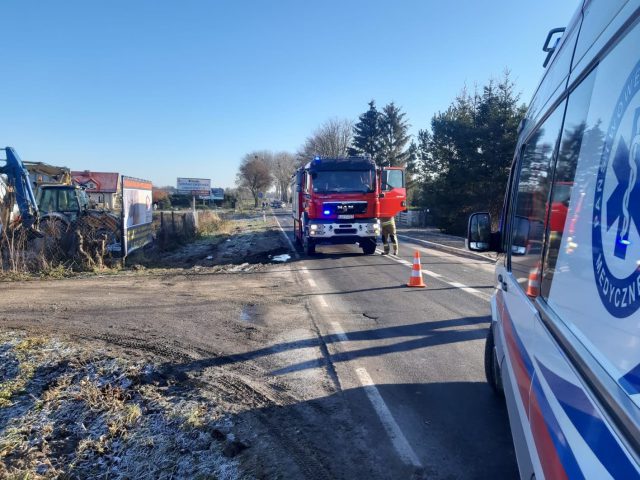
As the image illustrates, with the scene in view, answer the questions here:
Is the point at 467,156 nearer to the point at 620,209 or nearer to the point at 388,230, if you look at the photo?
the point at 388,230

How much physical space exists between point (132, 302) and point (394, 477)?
6.70 meters

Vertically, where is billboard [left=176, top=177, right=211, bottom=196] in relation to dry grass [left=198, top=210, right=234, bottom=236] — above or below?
above

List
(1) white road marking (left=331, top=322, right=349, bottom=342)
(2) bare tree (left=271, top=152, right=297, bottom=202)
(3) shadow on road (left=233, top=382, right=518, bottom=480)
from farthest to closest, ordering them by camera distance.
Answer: (2) bare tree (left=271, top=152, right=297, bottom=202) < (1) white road marking (left=331, top=322, right=349, bottom=342) < (3) shadow on road (left=233, top=382, right=518, bottom=480)

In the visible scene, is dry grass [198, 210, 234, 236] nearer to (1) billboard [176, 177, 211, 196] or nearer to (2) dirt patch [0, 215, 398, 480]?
(2) dirt patch [0, 215, 398, 480]

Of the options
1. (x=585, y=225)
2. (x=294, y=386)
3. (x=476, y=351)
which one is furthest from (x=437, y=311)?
(x=585, y=225)

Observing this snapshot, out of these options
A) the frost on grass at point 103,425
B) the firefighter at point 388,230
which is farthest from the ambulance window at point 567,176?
the firefighter at point 388,230

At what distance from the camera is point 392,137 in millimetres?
57188

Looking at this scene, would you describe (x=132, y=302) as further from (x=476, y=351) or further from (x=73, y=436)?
(x=476, y=351)

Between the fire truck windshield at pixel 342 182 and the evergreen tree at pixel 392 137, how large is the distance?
4182cm

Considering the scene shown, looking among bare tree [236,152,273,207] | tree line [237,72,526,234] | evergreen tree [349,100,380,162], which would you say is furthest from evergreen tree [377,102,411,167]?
bare tree [236,152,273,207]

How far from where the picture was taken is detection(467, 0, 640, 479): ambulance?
1.18 meters

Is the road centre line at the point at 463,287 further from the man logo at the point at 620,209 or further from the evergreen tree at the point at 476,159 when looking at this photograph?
the evergreen tree at the point at 476,159

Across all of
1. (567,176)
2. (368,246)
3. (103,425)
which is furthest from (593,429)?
(368,246)

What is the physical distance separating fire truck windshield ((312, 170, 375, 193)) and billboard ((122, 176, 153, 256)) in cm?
621
